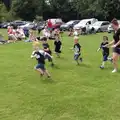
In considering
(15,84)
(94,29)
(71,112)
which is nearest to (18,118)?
(71,112)

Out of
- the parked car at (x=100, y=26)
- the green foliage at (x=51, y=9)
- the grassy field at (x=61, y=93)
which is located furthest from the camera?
the green foliage at (x=51, y=9)

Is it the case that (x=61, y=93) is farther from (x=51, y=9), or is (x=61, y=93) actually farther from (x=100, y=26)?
(x=51, y=9)

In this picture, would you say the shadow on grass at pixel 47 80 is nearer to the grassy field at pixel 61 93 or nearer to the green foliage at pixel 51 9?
the grassy field at pixel 61 93

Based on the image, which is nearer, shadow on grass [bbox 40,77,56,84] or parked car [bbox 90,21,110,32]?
shadow on grass [bbox 40,77,56,84]

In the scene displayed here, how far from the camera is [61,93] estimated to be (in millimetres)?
9906

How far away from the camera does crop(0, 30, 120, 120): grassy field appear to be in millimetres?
7980

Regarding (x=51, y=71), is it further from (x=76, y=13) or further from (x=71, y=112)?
(x=76, y=13)

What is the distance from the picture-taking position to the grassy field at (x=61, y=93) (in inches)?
314

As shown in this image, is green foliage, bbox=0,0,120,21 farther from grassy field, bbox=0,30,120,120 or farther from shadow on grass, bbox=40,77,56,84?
shadow on grass, bbox=40,77,56,84

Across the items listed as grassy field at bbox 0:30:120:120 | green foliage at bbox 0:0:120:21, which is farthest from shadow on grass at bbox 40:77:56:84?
green foliage at bbox 0:0:120:21

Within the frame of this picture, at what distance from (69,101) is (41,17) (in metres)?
66.3

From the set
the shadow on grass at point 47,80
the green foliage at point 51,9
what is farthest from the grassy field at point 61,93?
the green foliage at point 51,9

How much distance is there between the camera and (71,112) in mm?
8102

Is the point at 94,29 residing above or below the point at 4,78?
below
